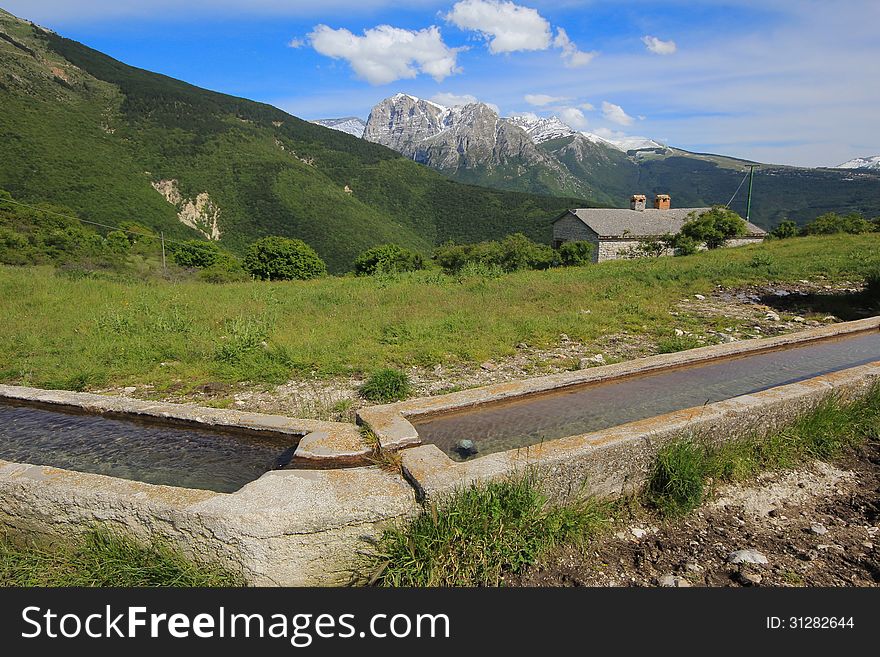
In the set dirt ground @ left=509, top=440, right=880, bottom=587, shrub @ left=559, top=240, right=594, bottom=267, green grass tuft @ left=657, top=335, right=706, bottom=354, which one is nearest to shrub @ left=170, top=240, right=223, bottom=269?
shrub @ left=559, top=240, right=594, bottom=267

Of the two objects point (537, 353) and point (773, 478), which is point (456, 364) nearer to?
point (537, 353)

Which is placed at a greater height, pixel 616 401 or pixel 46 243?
pixel 46 243

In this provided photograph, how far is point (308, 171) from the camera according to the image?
92.8 meters

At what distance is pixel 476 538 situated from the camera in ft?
7.38

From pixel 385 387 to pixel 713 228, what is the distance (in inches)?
1371

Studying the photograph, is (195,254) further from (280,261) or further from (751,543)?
(751,543)

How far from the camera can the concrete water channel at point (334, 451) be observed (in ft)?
7.04

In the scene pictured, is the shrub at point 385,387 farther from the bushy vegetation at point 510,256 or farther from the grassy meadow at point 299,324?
the bushy vegetation at point 510,256

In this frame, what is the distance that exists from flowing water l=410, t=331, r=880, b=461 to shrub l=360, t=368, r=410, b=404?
1.19 meters

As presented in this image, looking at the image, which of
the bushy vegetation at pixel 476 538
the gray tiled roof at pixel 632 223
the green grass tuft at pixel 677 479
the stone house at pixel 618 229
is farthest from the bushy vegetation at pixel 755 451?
the gray tiled roof at pixel 632 223

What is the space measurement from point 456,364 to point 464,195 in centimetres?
10050

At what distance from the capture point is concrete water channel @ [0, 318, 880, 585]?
215cm

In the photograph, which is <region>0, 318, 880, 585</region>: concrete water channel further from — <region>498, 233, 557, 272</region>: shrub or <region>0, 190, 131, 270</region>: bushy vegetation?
<region>498, 233, 557, 272</region>: shrub

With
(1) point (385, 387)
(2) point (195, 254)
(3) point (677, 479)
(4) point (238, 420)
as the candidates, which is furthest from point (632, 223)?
(4) point (238, 420)
